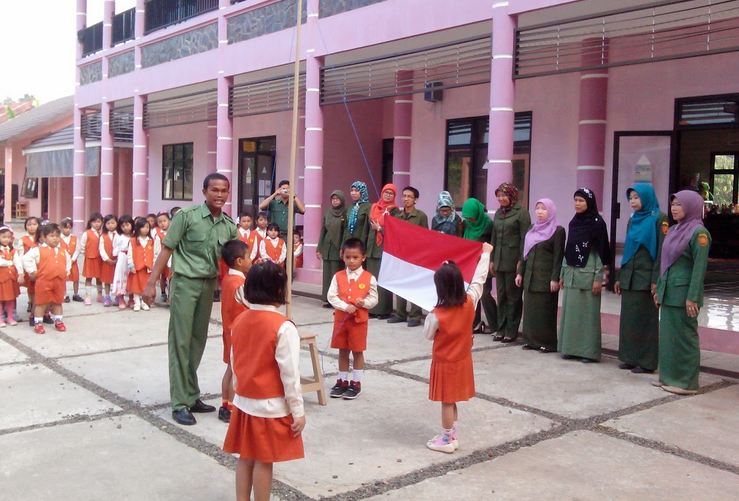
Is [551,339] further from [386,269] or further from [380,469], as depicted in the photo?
[380,469]

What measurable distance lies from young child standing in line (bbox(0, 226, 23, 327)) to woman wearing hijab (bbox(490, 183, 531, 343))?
549 cm

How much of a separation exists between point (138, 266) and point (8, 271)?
1.79m

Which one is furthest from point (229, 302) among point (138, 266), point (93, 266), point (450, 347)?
point (93, 266)

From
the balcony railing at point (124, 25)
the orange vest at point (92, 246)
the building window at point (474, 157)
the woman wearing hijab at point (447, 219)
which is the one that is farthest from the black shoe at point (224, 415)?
the balcony railing at point (124, 25)

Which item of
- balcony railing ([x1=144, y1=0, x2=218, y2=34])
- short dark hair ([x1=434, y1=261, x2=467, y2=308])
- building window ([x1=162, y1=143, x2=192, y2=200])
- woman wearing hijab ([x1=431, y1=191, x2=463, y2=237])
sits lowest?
short dark hair ([x1=434, y1=261, x2=467, y2=308])

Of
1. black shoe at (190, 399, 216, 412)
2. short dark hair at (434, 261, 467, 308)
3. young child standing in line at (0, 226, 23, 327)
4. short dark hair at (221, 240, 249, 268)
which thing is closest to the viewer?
short dark hair at (434, 261, 467, 308)

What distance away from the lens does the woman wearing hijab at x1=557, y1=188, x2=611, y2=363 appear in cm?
720

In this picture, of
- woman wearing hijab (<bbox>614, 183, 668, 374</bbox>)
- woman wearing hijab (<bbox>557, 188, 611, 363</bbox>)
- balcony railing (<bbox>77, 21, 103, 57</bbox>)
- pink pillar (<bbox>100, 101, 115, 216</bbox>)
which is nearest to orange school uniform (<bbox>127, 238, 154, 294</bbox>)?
woman wearing hijab (<bbox>557, 188, 611, 363</bbox>)

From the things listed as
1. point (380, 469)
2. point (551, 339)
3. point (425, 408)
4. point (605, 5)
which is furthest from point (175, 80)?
point (380, 469)

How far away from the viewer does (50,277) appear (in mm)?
8633

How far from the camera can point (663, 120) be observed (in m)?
10.6

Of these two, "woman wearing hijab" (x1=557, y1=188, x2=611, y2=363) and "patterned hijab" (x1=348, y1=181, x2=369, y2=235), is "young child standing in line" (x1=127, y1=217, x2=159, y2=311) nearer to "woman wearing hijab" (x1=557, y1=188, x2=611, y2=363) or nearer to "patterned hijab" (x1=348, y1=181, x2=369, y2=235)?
"patterned hijab" (x1=348, y1=181, x2=369, y2=235)

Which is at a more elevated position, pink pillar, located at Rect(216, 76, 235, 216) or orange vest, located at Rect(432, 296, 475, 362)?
pink pillar, located at Rect(216, 76, 235, 216)

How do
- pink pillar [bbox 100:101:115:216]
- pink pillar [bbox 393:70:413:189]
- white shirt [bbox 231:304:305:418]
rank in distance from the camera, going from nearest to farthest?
white shirt [bbox 231:304:305:418], pink pillar [bbox 393:70:413:189], pink pillar [bbox 100:101:115:216]
